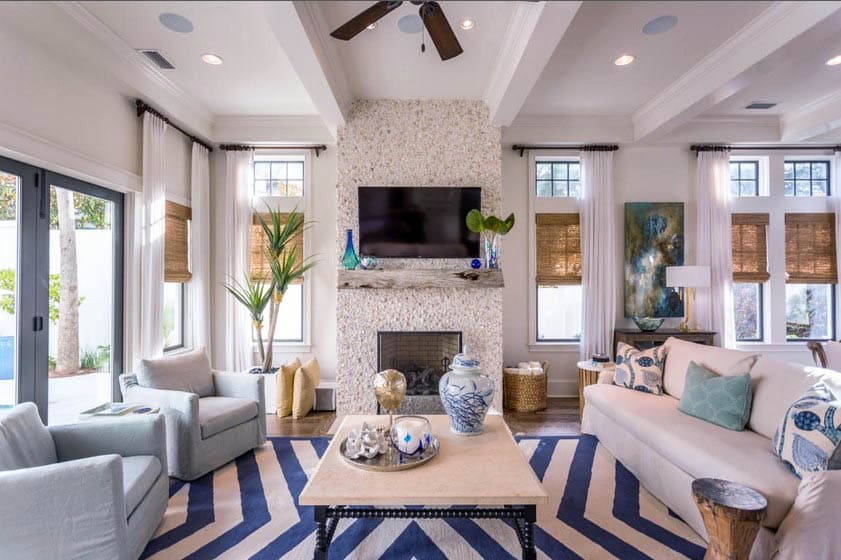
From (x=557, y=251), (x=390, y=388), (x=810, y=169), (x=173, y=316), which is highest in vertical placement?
(x=810, y=169)

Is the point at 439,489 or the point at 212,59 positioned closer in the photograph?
the point at 439,489

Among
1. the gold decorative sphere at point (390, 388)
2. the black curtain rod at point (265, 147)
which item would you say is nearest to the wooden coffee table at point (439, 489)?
the gold decorative sphere at point (390, 388)

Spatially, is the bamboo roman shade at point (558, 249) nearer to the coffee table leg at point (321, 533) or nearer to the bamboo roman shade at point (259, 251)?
the bamboo roman shade at point (259, 251)

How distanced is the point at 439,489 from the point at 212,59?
3.29 meters

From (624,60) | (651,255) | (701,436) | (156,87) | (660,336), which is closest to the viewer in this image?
(701,436)

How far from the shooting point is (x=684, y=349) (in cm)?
301

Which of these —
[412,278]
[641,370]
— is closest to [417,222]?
[412,278]

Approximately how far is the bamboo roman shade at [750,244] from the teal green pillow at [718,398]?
2634 millimetres

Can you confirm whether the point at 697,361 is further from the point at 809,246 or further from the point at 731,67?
the point at 809,246

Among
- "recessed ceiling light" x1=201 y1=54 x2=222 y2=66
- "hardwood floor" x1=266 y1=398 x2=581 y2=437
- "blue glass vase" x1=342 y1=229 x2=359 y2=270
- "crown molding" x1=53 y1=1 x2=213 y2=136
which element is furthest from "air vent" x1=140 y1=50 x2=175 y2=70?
"hardwood floor" x1=266 y1=398 x2=581 y2=437

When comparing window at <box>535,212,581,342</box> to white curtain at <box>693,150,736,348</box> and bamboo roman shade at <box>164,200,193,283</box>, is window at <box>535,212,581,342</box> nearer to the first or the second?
white curtain at <box>693,150,736,348</box>

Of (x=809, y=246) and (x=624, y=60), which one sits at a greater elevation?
(x=624, y=60)

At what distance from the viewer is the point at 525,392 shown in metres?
3.96

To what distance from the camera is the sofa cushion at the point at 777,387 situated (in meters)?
2.11
